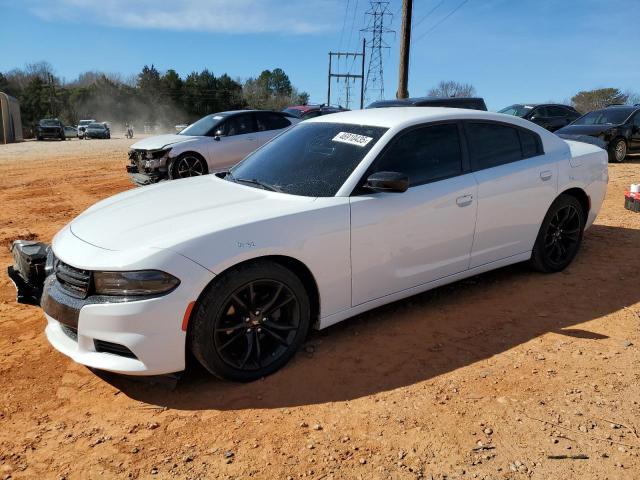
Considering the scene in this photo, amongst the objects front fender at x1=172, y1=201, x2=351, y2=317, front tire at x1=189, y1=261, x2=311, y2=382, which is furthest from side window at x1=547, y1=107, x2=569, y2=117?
front tire at x1=189, y1=261, x2=311, y2=382

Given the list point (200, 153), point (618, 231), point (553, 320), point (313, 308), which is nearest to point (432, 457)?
point (313, 308)

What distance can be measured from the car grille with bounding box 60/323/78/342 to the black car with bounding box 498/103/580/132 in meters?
15.7

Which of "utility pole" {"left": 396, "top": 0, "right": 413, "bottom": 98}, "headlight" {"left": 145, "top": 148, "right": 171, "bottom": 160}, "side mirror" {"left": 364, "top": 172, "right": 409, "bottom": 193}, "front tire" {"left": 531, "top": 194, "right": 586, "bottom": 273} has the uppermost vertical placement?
"utility pole" {"left": 396, "top": 0, "right": 413, "bottom": 98}

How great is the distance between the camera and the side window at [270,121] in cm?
1123

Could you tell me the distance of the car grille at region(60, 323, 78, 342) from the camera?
10.2 ft

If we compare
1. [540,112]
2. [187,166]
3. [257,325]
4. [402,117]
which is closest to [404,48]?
[540,112]

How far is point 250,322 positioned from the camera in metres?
3.20

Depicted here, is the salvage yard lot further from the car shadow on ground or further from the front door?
the front door

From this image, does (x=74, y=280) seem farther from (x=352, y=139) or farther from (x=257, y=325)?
(x=352, y=139)

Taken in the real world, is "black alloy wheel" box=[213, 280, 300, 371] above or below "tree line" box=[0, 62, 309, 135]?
below

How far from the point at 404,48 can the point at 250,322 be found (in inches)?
633

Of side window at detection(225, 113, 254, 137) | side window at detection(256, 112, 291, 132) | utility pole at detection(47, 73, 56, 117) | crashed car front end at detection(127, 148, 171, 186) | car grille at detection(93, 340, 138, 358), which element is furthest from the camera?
utility pole at detection(47, 73, 56, 117)

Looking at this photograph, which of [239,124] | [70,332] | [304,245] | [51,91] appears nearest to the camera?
[70,332]

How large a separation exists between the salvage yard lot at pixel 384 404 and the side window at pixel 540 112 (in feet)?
44.3
